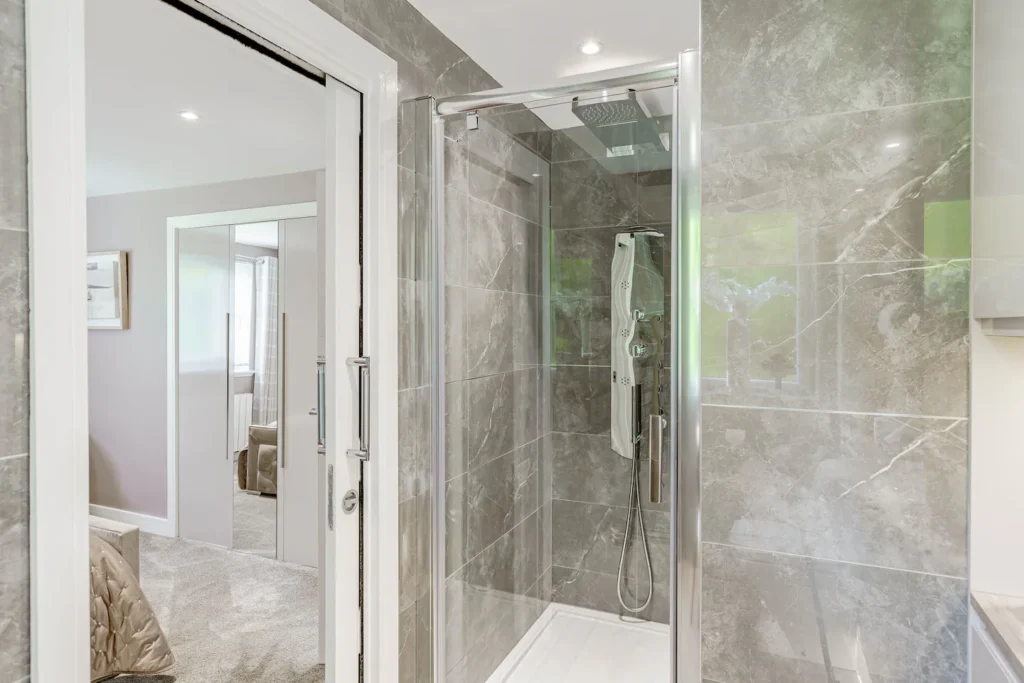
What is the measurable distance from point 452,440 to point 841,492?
1.10 metres

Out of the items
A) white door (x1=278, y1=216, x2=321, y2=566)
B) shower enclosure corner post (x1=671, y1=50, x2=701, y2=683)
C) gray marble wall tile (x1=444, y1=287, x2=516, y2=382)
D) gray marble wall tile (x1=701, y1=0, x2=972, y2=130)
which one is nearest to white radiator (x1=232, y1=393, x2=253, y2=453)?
white door (x1=278, y1=216, x2=321, y2=566)

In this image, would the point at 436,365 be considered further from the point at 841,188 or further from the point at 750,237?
the point at 841,188

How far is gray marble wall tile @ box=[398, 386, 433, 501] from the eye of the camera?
5.91 ft

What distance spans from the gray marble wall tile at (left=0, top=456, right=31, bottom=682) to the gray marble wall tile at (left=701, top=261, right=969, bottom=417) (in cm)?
140

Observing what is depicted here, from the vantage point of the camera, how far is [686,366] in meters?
1.52

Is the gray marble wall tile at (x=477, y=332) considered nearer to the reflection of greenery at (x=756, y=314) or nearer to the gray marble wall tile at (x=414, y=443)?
the gray marble wall tile at (x=414, y=443)

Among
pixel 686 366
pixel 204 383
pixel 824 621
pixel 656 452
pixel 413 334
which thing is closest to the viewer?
pixel 824 621

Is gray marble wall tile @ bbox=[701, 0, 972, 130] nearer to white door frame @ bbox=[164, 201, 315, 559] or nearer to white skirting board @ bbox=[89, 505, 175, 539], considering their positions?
white door frame @ bbox=[164, 201, 315, 559]

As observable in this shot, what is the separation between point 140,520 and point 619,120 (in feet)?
8.78

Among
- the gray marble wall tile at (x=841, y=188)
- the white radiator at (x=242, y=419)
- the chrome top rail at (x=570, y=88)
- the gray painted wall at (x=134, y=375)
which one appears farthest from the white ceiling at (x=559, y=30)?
the white radiator at (x=242, y=419)

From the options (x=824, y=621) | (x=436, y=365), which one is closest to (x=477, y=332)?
(x=436, y=365)

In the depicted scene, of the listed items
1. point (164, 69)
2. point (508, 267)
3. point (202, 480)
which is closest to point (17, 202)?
point (508, 267)

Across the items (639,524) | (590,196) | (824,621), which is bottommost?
(824,621)

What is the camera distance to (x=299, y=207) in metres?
2.91
